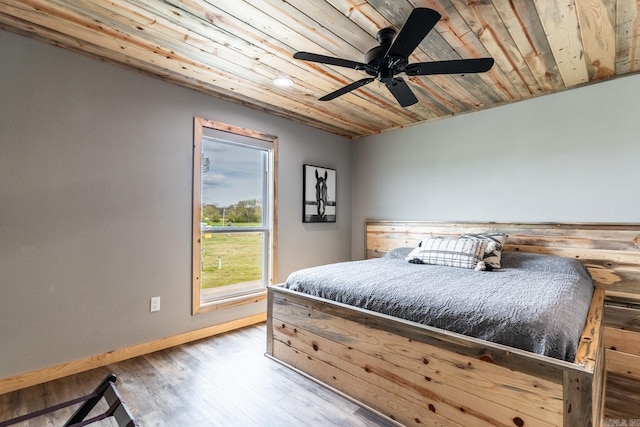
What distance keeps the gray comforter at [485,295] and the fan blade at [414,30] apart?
138 cm

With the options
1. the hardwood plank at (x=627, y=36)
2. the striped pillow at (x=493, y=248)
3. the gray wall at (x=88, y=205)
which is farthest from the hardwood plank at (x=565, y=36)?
the gray wall at (x=88, y=205)

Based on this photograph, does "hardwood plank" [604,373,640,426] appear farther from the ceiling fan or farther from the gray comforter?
the ceiling fan

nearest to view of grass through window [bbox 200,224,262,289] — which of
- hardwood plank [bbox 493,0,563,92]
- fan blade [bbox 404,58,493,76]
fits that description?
fan blade [bbox 404,58,493,76]

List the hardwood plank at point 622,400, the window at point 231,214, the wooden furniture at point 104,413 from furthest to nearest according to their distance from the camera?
the window at point 231,214
the hardwood plank at point 622,400
the wooden furniture at point 104,413

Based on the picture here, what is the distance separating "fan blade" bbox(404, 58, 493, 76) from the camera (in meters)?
1.79

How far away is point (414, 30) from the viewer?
1561 mm

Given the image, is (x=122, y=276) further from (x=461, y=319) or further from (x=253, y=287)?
(x=461, y=319)

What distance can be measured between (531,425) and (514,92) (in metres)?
2.72

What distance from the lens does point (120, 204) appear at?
246 centimetres

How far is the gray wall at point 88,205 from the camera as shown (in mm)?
2057

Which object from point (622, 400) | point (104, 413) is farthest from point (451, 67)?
point (622, 400)

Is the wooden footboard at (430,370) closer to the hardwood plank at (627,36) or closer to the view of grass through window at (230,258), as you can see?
the view of grass through window at (230,258)

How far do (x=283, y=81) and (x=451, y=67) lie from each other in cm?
142

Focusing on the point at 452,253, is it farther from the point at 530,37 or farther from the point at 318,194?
the point at 318,194
